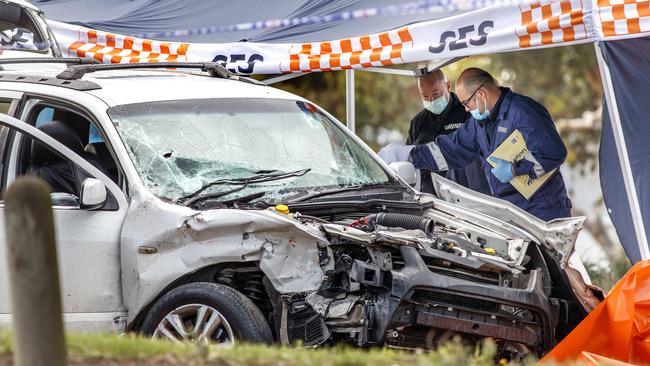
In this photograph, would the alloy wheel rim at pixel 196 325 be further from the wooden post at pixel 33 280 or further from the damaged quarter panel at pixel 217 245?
the wooden post at pixel 33 280

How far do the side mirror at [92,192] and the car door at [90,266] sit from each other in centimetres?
16

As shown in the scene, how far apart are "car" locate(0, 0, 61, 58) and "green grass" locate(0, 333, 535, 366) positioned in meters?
6.47

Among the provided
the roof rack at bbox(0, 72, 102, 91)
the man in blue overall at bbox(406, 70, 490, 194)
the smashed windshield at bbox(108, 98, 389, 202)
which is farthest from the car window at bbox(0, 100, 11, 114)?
the man in blue overall at bbox(406, 70, 490, 194)

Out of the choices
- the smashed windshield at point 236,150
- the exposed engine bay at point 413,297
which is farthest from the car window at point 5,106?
the exposed engine bay at point 413,297

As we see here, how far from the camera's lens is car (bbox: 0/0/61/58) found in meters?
10.6

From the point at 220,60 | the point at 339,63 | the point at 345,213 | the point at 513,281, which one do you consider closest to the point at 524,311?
the point at 513,281

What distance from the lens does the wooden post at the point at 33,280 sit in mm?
3859

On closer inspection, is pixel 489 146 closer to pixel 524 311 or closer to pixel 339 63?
pixel 339 63

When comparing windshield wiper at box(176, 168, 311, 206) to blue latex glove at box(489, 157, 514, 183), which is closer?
windshield wiper at box(176, 168, 311, 206)

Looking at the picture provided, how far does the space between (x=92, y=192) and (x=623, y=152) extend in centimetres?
381

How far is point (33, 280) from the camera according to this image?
3857mm

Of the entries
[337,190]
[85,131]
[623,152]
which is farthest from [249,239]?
[623,152]

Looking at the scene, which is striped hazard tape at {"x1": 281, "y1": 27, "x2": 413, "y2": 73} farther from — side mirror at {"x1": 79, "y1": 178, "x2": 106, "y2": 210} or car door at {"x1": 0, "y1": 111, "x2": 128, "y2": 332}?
side mirror at {"x1": 79, "y1": 178, "x2": 106, "y2": 210}

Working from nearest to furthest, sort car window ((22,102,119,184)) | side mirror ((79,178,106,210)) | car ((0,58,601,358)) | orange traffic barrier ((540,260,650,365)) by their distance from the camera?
car ((0,58,601,358))
side mirror ((79,178,106,210))
orange traffic barrier ((540,260,650,365))
car window ((22,102,119,184))
